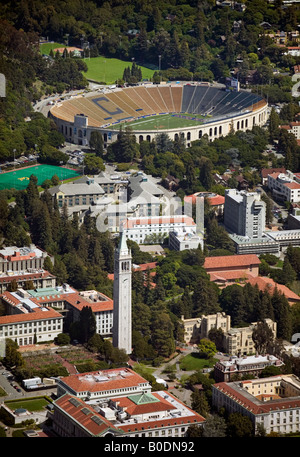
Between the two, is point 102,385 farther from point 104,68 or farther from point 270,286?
point 104,68

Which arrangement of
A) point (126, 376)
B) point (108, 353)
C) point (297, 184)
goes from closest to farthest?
point (126, 376) → point (108, 353) → point (297, 184)

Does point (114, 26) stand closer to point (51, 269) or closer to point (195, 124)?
point (195, 124)

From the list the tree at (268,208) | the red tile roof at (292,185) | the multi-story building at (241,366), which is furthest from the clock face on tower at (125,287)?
the red tile roof at (292,185)

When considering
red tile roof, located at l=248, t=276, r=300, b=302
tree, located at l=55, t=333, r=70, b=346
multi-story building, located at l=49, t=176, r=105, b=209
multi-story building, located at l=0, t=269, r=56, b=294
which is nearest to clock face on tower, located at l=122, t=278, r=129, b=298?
tree, located at l=55, t=333, r=70, b=346

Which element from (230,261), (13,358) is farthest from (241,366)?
(230,261)

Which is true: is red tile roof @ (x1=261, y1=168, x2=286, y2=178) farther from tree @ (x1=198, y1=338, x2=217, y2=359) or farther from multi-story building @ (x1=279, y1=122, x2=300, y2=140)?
tree @ (x1=198, y1=338, x2=217, y2=359)

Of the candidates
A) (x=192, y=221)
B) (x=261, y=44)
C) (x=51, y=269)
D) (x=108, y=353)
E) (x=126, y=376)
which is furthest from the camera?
(x=261, y=44)

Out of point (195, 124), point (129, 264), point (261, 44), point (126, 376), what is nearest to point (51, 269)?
point (129, 264)
